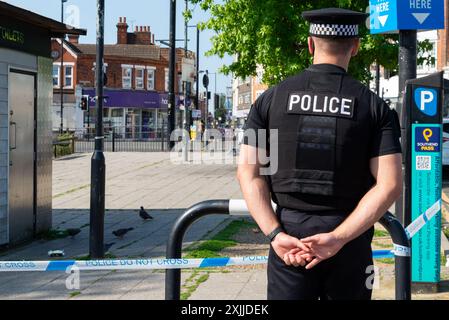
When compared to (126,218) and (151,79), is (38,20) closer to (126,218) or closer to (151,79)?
(126,218)

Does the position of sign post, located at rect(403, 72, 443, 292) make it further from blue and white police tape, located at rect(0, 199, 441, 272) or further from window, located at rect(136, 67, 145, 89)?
window, located at rect(136, 67, 145, 89)

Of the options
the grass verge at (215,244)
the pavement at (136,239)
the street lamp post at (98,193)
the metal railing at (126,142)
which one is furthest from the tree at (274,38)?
the metal railing at (126,142)

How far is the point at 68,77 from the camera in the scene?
59.4 meters

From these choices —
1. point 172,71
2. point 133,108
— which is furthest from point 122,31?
point 172,71

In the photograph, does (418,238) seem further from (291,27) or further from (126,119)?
(126,119)

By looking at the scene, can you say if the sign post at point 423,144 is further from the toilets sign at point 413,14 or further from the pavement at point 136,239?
the pavement at point 136,239

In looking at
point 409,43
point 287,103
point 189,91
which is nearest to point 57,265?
point 287,103

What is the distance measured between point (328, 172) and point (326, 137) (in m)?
0.15

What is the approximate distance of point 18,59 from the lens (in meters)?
9.38

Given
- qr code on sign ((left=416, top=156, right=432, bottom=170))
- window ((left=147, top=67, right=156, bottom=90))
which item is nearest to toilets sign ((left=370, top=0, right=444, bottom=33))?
qr code on sign ((left=416, top=156, right=432, bottom=170))

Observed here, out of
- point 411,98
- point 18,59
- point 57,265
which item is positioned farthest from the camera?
point 18,59

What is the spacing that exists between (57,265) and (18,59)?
560 cm

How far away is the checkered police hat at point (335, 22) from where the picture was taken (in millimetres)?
3021

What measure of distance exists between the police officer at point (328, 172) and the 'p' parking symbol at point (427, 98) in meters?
2.97
